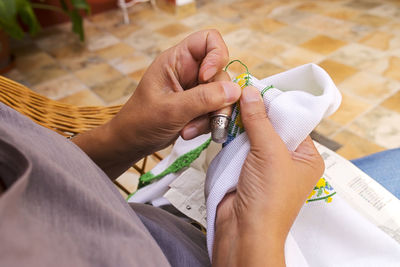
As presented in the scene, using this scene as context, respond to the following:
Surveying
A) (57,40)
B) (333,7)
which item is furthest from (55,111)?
(333,7)

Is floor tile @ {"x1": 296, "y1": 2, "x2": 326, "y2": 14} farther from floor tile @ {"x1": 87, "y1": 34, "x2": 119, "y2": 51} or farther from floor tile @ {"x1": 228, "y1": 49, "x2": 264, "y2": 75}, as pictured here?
floor tile @ {"x1": 87, "y1": 34, "x2": 119, "y2": 51}

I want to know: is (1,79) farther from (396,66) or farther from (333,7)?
(333,7)

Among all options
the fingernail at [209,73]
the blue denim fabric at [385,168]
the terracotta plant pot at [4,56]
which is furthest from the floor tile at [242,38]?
the fingernail at [209,73]

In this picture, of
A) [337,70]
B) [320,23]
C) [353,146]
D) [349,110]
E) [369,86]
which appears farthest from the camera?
[320,23]

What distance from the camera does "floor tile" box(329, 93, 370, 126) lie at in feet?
4.89

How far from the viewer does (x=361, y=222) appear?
0.52m

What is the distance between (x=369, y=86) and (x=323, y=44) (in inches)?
18.2

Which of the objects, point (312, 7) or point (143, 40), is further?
point (312, 7)

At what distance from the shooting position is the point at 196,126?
567mm

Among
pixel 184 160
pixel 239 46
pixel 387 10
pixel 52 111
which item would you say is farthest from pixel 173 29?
pixel 184 160

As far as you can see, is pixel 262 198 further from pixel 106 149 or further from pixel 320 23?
pixel 320 23

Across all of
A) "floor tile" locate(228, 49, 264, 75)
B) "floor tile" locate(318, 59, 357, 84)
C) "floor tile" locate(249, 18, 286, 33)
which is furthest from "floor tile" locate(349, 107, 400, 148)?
"floor tile" locate(249, 18, 286, 33)

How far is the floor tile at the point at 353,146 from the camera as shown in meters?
1.34

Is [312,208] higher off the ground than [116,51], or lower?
higher
